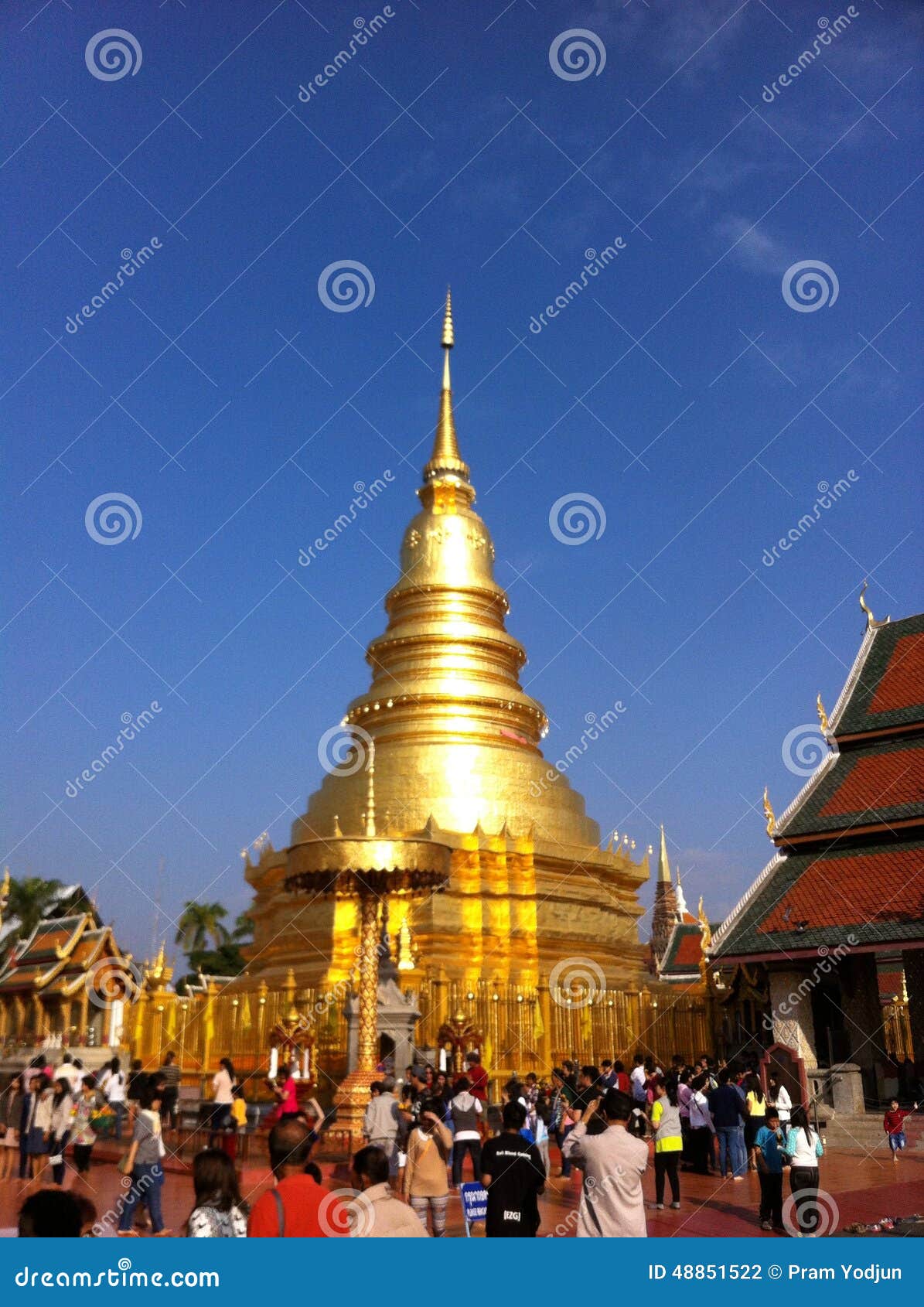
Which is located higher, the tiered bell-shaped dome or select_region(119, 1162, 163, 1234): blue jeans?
the tiered bell-shaped dome

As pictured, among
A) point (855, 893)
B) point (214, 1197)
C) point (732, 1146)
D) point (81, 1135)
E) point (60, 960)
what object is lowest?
point (732, 1146)

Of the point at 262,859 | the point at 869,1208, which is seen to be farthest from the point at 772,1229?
the point at 262,859

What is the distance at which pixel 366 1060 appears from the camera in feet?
55.4

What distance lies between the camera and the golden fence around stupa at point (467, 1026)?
21.2 m

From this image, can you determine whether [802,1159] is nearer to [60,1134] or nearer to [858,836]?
[60,1134]

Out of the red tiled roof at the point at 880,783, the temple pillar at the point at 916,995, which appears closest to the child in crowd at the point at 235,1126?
the red tiled roof at the point at 880,783

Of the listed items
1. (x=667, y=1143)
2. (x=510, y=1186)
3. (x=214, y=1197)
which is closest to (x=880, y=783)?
(x=667, y=1143)

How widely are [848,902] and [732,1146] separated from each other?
5.80 metres

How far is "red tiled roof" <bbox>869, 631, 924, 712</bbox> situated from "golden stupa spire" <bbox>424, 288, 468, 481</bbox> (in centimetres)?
1810

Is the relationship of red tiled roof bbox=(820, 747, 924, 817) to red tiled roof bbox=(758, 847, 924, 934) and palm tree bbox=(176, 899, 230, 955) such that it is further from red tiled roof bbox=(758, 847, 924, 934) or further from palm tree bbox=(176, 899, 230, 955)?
palm tree bbox=(176, 899, 230, 955)

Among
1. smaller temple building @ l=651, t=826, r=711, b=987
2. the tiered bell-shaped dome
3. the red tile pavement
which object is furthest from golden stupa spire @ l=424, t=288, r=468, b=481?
the red tile pavement

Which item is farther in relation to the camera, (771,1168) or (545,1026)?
(545,1026)

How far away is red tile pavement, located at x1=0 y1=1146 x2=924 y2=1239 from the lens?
10.3 meters

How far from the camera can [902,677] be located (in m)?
22.4
